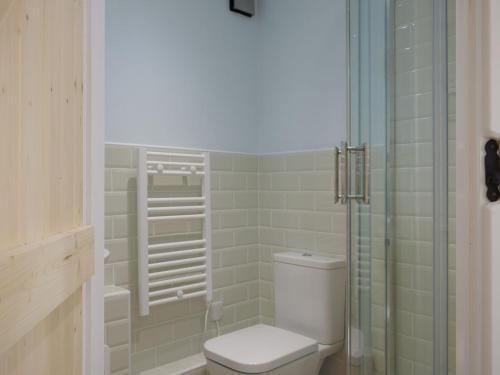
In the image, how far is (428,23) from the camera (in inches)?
43.4

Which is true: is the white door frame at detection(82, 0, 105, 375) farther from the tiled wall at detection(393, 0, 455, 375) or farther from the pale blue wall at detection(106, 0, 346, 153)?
the pale blue wall at detection(106, 0, 346, 153)

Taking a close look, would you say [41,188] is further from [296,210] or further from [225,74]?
[225,74]

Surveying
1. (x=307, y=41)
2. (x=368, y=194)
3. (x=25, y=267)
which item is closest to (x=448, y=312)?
(x=368, y=194)

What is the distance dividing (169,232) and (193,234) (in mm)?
162

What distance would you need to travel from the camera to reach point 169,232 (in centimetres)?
226

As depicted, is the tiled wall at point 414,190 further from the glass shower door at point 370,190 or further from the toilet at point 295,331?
the toilet at point 295,331

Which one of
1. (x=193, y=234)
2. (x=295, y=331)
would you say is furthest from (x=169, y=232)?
(x=295, y=331)

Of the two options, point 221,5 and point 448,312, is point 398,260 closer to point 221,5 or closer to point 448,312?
point 448,312

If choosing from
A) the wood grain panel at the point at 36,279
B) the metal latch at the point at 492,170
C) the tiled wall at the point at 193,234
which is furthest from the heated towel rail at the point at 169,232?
the metal latch at the point at 492,170

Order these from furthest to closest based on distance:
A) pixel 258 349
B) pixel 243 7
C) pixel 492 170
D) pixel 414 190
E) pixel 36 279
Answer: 1. pixel 243 7
2. pixel 258 349
3. pixel 414 190
4. pixel 492 170
5. pixel 36 279

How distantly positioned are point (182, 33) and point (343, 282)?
1628 millimetres

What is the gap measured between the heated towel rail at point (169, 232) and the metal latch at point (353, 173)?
3.42ft

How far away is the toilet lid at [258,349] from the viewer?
175cm

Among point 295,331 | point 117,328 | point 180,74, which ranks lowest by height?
point 295,331
